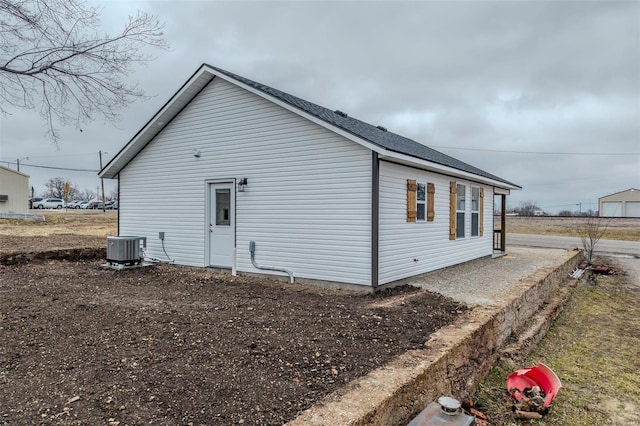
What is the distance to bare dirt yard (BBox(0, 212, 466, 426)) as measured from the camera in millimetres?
2643

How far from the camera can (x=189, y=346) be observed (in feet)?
12.6

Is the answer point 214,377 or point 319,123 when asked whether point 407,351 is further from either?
point 319,123

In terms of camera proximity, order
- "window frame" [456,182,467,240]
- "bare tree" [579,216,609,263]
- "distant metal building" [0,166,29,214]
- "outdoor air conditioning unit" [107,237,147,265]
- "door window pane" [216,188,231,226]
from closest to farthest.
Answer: "door window pane" [216,188,231,226] < "outdoor air conditioning unit" [107,237,147,265] < "window frame" [456,182,467,240] < "bare tree" [579,216,609,263] < "distant metal building" [0,166,29,214]

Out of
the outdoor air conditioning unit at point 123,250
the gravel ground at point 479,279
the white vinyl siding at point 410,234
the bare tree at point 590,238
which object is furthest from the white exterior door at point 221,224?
the bare tree at point 590,238

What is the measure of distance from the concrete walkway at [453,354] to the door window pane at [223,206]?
176 inches

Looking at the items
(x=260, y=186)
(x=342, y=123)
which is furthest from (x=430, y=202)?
(x=260, y=186)

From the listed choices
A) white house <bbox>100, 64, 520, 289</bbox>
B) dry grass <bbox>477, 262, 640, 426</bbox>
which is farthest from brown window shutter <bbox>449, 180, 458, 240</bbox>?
dry grass <bbox>477, 262, 640, 426</bbox>

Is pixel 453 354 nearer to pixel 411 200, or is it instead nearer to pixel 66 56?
pixel 411 200

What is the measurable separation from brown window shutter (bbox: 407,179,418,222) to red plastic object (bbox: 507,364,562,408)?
13.2ft

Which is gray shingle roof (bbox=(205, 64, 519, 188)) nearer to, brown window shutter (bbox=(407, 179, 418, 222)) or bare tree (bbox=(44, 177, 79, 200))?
brown window shutter (bbox=(407, 179, 418, 222))

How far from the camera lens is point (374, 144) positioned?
646cm

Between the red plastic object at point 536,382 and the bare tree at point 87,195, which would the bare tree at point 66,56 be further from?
the bare tree at point 87,195

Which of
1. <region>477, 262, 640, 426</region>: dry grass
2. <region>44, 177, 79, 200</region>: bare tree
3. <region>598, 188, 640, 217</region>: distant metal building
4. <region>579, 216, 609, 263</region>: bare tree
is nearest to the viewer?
<region>477, 262, 640, 426</region>: dry grass

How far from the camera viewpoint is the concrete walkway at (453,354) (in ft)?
8.39
